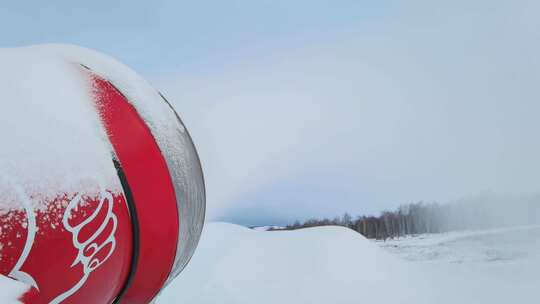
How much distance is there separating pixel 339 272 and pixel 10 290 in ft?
13.4

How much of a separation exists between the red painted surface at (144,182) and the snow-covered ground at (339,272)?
8.41 feet

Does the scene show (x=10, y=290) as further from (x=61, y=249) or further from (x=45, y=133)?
(x=45, y=133)

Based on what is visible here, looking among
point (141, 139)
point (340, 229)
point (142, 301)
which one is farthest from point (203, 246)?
point (141, 139)

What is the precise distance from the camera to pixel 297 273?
4660 mm

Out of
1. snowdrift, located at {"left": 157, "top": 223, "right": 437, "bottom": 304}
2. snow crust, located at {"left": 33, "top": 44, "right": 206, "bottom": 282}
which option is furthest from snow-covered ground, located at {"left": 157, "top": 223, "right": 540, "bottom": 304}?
snow crust, located at {"left": 33, "top": 44, "right": 206, "bottom": 282}

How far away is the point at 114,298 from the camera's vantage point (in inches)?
62.3

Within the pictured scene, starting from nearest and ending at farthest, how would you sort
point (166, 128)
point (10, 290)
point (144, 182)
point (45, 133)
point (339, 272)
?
point (10, 290), point (45, 133), point (144, 182), point (166, 128), point (339, 272)

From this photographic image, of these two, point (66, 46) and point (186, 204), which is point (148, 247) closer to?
point (186, 204)

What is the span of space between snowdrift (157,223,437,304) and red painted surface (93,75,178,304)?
2547 millimetres

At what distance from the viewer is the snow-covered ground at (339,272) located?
416cm

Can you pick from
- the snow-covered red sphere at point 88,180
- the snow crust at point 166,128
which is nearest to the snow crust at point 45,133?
the snow-covered red sphere at point 88,180

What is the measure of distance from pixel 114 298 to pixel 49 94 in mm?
856

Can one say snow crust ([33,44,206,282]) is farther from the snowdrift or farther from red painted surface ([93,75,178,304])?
the snowdrift

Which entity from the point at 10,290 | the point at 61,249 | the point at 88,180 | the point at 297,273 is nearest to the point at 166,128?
the point at 88,180
